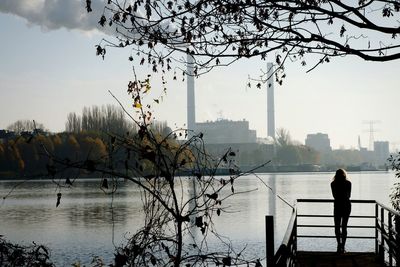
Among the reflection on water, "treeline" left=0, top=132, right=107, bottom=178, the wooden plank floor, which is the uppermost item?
"treeline" left=0, top=132, right=107, bottom=178

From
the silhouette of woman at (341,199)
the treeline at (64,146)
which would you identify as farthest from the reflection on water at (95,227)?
the treeline at (64,146)

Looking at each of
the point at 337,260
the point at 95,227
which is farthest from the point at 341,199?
the point at 95,227

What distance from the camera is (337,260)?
11.3 metres

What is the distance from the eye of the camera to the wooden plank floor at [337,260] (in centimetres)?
1079

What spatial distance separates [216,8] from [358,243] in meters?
21.5

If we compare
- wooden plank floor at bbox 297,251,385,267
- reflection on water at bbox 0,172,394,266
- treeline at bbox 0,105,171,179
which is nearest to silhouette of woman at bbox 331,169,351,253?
wooden plank floor at bbox 297,251,385,267

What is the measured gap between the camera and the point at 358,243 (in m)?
26.7

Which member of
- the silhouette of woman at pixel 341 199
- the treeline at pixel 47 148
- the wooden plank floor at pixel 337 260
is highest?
the treeline at pixel 47 148

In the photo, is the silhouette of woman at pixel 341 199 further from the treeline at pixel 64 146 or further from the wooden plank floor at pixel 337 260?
the treeline at pixel 64 146

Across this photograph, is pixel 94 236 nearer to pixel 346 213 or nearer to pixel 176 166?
pixel 346 213

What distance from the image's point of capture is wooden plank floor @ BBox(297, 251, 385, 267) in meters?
10.8

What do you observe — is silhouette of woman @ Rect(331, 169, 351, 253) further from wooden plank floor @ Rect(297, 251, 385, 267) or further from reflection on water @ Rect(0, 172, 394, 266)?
reflection on water @ Rect(0, 172, 394, 266)

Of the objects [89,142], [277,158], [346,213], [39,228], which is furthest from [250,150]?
[346,213]

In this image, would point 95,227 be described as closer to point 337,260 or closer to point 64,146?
point 337,260
